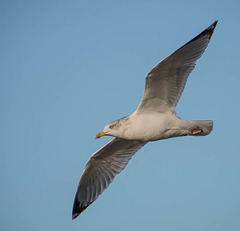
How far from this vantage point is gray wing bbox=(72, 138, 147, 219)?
994cm

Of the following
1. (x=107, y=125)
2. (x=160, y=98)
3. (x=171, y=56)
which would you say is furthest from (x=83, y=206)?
(x=171, y=56)

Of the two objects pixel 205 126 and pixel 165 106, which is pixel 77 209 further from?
pixel 205 126

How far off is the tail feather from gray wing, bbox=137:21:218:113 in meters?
A: 0.72

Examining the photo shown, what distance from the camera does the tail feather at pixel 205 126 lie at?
28.3 ft

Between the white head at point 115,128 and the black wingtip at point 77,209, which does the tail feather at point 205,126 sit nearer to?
the white head at point 115,128

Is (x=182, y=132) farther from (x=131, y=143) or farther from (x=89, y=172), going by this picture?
(x=89, y=172)

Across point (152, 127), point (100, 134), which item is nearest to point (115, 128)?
point (100, 134)

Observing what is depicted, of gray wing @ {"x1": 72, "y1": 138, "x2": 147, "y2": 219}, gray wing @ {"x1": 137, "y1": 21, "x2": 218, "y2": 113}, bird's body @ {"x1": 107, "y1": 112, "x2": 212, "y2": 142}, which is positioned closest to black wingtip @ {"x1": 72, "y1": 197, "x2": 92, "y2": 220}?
gray wing @ {"x1": 72, "y1": 138, "x2": 147, "y2": 219}

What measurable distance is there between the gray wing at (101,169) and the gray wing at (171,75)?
5.76 feet

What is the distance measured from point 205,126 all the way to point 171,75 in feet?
4.40

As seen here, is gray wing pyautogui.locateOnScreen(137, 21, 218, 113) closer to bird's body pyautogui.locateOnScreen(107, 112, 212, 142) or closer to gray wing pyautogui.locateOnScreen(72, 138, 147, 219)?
bird's body pyautogui.locateOnScreen(107, 112, 212, 142)

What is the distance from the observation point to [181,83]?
8.42 metres

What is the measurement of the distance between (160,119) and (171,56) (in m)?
1.28

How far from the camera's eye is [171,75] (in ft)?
27.0
